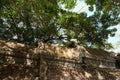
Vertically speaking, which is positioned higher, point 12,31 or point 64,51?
point 12,31

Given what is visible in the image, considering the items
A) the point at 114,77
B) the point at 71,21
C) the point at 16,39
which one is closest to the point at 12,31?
the point at 16,39

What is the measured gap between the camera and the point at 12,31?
52.4 ft

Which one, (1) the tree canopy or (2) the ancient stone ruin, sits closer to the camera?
(2) the ancient stone ruin

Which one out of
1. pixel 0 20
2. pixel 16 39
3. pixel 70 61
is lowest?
pixel 70 61

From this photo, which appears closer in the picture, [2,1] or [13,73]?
[2,1]

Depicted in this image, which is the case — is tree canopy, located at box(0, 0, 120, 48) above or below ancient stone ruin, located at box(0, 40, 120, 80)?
above

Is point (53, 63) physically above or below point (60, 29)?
below

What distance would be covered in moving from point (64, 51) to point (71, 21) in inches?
80.1

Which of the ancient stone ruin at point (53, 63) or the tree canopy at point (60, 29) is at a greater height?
the tree canopy at point (60, 29)

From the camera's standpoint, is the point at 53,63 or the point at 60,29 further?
the point at 60,29


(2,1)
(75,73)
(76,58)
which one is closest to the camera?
(2,1)

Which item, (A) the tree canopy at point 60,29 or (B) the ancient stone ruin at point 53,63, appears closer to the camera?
(B) the ancient stone ruin at point 53,63

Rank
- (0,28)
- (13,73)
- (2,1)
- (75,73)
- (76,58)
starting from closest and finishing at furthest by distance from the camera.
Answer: (2,1)
(13,73)
(75,73)
(76,58)
(0,28)

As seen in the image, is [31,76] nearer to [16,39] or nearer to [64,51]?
[64,51]
